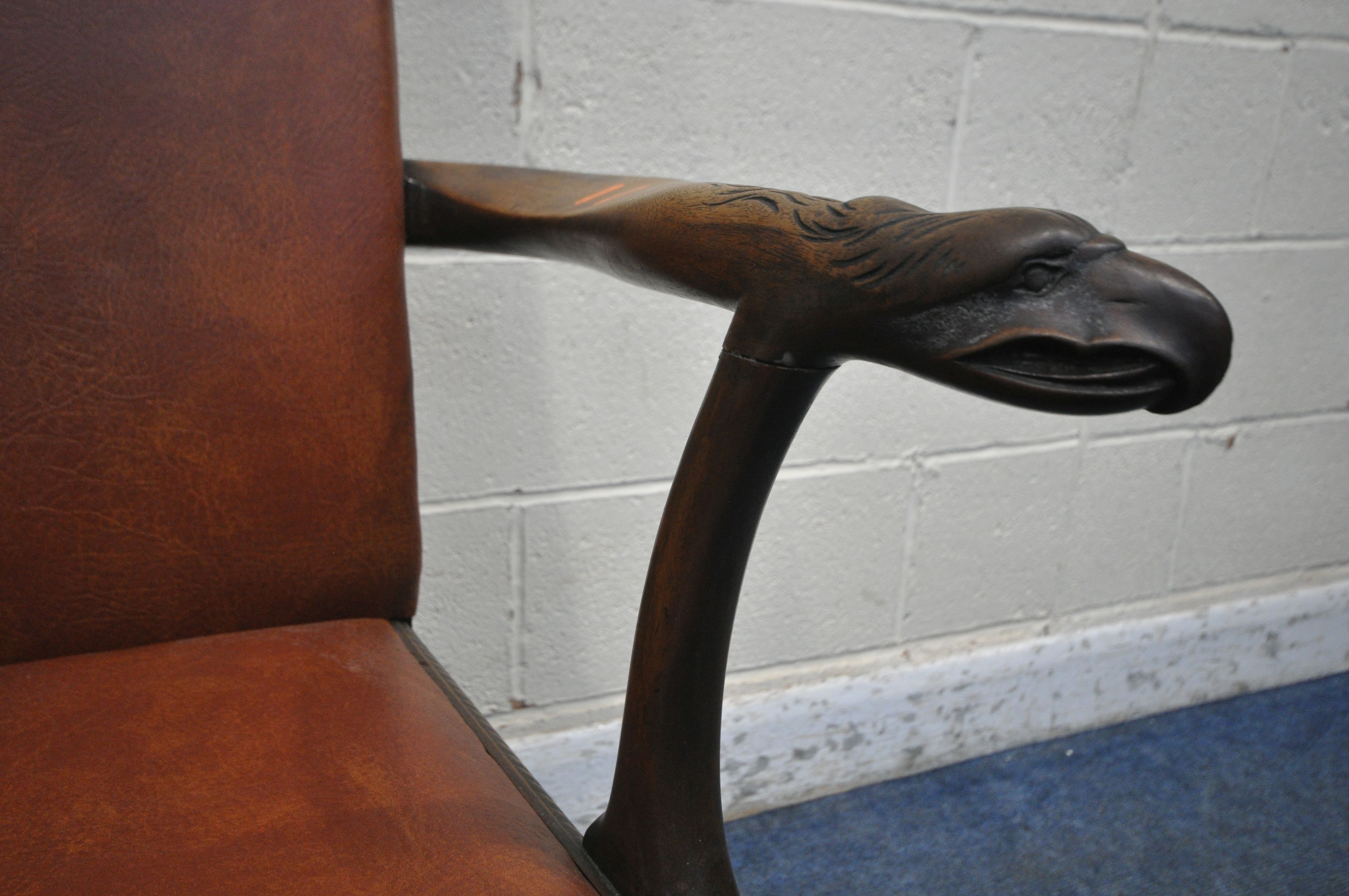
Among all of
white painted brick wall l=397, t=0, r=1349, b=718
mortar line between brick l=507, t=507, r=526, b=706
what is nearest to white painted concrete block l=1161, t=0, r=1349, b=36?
white painted brick wall l=397, t=0, r=1349, b=718

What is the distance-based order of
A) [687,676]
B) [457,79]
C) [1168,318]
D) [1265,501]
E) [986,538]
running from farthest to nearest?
[1265,501]
[986,538]
[457,79]
[687,676]
[1168,318]

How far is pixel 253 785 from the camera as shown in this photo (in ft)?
1.44

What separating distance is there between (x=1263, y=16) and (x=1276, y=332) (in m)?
0.45

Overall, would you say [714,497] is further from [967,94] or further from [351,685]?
[967,94]

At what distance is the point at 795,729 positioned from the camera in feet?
4.32

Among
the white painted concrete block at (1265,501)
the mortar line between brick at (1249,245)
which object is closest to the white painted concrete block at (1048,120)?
the mortar line between brick at (1249,245)

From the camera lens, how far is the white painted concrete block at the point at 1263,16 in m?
1.26

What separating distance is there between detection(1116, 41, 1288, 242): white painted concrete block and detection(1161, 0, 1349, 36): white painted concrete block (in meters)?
0.03

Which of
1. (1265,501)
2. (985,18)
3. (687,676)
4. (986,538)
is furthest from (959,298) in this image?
(1265,501)

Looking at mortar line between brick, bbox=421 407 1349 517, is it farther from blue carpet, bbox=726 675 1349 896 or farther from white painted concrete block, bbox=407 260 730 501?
blue carpet, bbox=726 675 1349 896

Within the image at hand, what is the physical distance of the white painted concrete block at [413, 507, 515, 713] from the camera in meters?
1.08

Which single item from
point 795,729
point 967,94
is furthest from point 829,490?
point 967,94

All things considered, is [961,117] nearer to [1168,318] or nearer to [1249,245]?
[1249,245]

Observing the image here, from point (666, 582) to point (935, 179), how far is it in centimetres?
91
